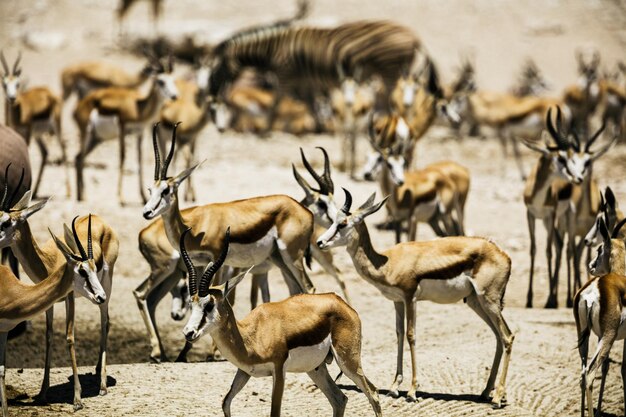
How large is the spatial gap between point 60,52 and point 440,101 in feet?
43.0

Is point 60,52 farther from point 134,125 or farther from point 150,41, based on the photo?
point 134,125

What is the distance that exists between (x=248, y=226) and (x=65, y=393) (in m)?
2.12

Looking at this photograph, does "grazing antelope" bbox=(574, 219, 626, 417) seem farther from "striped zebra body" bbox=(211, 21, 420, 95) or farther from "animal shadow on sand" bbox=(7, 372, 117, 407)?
"striped zebra body" bbox=(211, 21, 420, 95)

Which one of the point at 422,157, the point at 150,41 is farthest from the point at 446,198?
the point at 150,41

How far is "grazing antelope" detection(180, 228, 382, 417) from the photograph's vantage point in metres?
6.67

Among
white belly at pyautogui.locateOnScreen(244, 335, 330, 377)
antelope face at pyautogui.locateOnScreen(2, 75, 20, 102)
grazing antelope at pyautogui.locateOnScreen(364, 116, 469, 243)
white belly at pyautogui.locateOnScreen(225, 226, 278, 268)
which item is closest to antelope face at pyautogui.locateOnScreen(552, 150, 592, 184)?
grazing antelope at pyautogui.locateOnScreen(364, 116, 469, 243)

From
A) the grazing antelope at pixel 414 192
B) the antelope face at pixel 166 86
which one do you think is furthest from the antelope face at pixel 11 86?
the grazing antelope at pixel 414 192

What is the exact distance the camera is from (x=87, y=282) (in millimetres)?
7336

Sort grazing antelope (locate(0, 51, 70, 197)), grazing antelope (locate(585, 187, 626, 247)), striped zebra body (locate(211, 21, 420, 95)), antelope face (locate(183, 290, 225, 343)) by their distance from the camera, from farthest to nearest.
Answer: striped zebra body (locate(211, 21, 420, 95)) → grazing antelope (locate(0, 51, 70, 197)) → grazing antelope (locate(585, 187, 626, 247)) → antelope face (locate(183, 290, 225, 343))

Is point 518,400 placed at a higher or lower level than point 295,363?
lower

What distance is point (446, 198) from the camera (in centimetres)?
1273

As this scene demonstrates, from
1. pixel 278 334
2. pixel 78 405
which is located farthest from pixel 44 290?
pixel 278 334

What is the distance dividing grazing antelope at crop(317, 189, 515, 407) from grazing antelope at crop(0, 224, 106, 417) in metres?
1.91

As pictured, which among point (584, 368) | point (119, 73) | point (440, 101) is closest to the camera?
point (584, 368)
